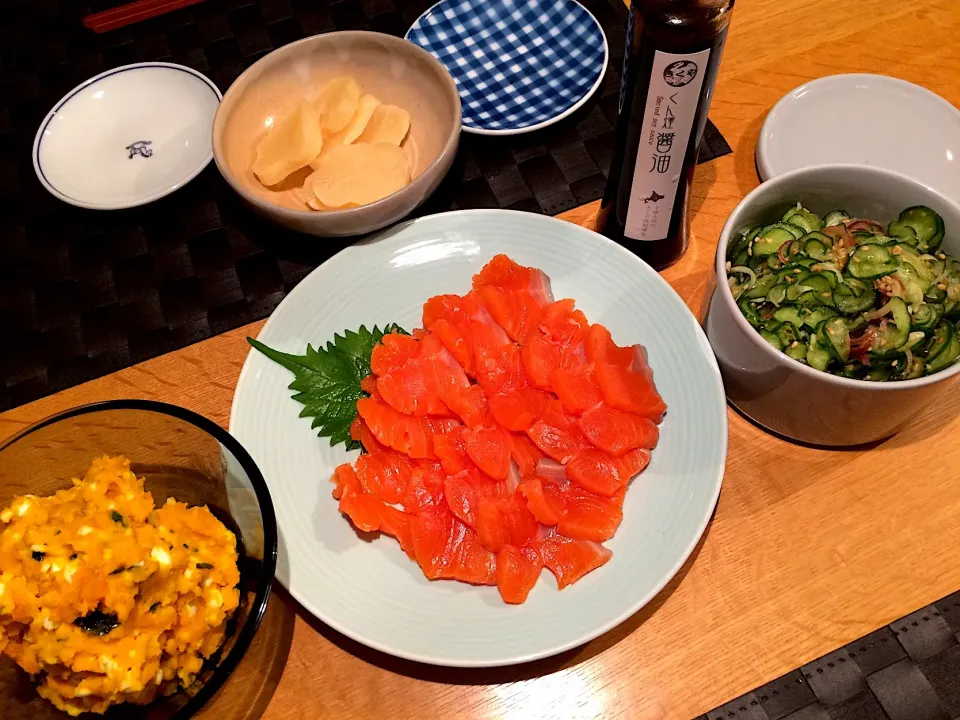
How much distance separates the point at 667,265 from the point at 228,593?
1021mm

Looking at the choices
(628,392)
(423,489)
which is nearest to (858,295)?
(628,392)

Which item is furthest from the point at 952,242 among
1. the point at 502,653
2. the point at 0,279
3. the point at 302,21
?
the point at 0,279

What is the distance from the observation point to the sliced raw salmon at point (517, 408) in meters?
1.20

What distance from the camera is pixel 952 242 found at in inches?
47.3

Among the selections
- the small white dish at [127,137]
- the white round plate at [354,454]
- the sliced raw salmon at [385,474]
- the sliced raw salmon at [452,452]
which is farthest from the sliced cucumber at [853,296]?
the small white dish at [127,137]

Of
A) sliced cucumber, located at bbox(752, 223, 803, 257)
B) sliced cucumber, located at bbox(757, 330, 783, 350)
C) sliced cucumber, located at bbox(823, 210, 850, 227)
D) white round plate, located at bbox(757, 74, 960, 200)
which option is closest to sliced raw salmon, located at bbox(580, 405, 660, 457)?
sliced cucumber, located at bbox(757, 330, 783, 350)

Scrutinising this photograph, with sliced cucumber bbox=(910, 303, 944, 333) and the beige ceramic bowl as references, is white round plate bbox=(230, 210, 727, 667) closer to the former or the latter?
the beige ceramic bowl

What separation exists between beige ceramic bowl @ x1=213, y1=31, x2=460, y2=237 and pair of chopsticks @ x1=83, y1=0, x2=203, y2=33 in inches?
23.9

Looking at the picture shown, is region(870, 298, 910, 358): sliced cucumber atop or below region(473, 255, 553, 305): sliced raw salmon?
atop

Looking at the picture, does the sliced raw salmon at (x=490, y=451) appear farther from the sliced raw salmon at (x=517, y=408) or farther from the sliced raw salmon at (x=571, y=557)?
the sliced raw salmon at (x=571, y=557)

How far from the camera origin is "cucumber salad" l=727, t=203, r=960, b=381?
113 cm

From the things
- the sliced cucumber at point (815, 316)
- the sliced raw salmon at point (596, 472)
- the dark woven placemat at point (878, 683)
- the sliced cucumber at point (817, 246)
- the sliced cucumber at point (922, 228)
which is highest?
the sliced cucumber at point (922, 228)

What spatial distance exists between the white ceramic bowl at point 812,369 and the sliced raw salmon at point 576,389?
0.23m

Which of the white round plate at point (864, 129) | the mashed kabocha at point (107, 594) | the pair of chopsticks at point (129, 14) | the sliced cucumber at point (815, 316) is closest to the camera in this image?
the mashed kabocha at point (107, 594)
